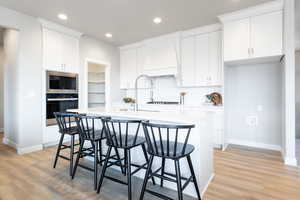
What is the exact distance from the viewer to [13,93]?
3.58 metres

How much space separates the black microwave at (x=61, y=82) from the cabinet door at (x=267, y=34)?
4131 millimetres

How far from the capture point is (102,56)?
5.04m

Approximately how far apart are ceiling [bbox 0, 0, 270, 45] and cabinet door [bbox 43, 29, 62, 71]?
343 millimetres

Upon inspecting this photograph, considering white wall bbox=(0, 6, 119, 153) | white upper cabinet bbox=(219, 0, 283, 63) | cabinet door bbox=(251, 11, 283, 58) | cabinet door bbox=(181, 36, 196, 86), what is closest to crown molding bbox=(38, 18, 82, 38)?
white wall bbox=(0, 6, 119, 153)

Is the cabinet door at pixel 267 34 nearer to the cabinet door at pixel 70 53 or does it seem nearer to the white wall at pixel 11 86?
the cabinet door at pixel 70 53

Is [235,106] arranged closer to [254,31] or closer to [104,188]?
[254,31]

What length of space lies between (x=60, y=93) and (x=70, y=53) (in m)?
1.05

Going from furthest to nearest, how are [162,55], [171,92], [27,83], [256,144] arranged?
1. [171,92]
2. [162,55]
3. [256,144]
4. [27,83]

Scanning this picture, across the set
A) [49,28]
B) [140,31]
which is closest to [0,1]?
[49,28]

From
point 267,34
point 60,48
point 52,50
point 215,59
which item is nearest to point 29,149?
point 52,50

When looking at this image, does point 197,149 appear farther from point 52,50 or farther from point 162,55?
point 52,50

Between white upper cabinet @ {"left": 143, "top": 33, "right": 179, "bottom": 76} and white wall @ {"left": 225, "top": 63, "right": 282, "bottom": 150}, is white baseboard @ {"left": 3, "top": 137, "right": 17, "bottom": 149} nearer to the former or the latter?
white upper cabinet @ {"left": 143, "top": 33, "right": 179, "bottom": 76}

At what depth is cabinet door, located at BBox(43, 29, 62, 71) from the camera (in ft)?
12.1

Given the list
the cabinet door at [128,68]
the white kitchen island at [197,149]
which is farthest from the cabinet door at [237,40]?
the cabinet door at [128,68]
